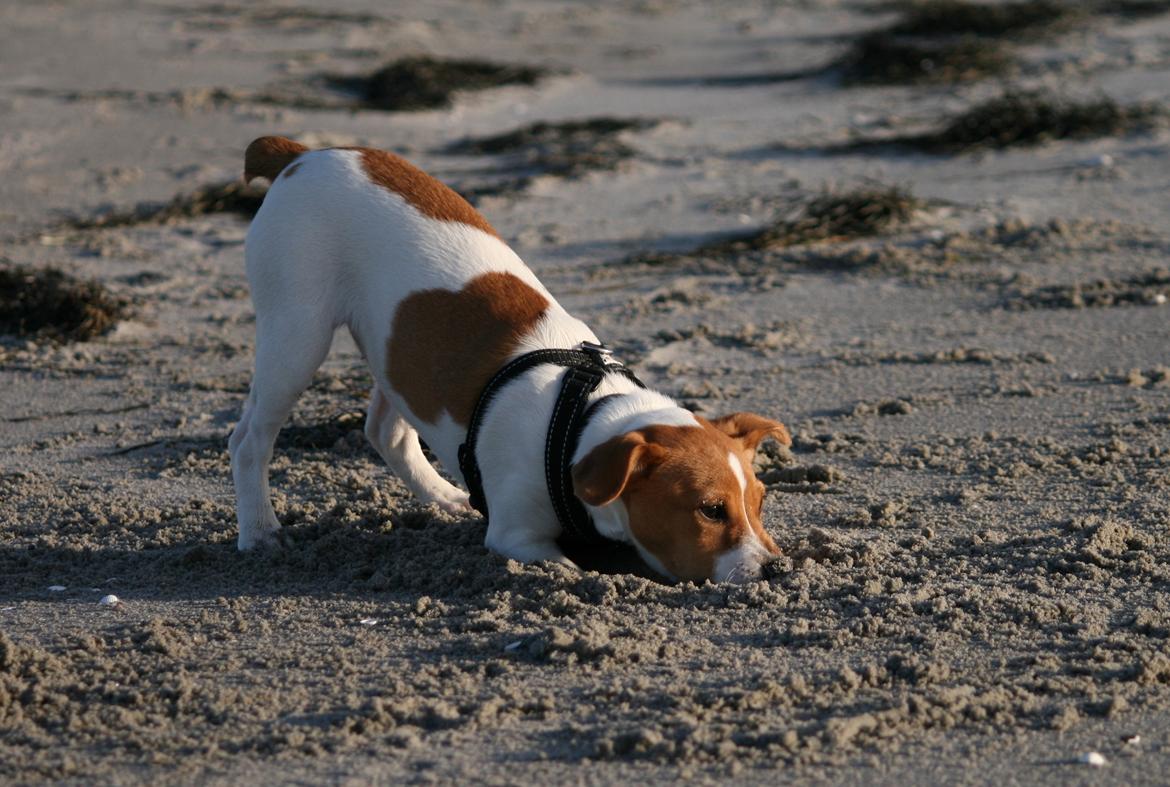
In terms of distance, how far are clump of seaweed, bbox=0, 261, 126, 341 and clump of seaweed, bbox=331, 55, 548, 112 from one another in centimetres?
502

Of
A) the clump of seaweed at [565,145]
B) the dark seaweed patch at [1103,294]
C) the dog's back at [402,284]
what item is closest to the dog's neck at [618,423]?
the dog's back at [402,284]

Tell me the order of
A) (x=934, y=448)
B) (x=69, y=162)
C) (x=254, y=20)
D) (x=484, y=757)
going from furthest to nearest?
(x=254, y=20) → (x=69, y=162) → (x=934, y=448) → (x=484, y=757)

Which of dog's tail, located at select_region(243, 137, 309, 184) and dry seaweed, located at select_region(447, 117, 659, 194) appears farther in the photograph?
dry seaweed, located at select_region(447, 117, 659, 194)

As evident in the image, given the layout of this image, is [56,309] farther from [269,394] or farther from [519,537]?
[519,537]

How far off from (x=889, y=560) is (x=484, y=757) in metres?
1.70

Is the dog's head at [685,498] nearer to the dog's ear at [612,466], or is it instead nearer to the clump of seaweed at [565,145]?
the dog's ear at [612,466]

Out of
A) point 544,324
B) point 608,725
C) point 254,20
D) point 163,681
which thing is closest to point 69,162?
point 254,20

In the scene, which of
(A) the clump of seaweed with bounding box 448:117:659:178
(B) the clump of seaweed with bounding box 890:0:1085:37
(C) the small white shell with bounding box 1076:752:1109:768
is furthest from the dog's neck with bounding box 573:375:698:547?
(B) the clump of seaweed with bounding box 890:0:1085:37

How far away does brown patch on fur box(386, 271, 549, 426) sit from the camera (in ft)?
15.5

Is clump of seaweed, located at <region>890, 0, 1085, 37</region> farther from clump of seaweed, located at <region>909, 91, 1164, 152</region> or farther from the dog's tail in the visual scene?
the dog's tail

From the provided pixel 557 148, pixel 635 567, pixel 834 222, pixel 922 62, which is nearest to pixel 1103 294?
pixel 834 222

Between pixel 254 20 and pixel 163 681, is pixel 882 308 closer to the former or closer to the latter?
pixel 163 681

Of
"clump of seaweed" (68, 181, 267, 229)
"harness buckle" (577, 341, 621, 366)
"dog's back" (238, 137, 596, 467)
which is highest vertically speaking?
"dog's back" (238, 137, 596, 467)

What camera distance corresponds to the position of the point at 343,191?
197 inches
